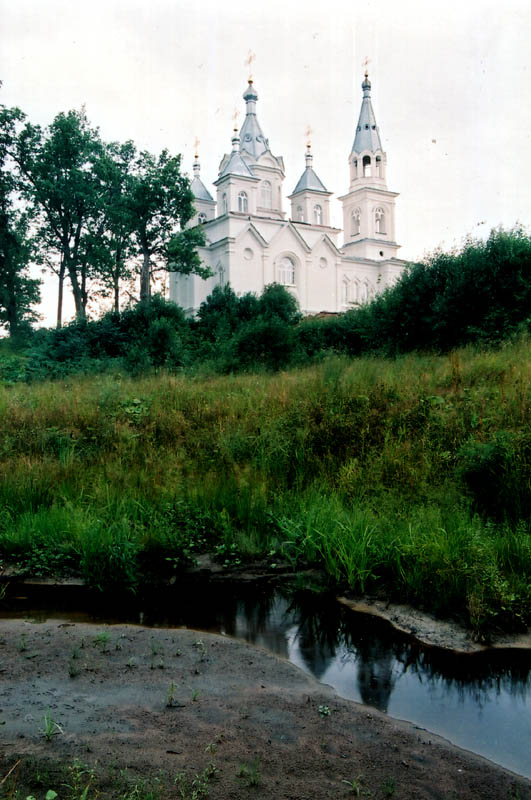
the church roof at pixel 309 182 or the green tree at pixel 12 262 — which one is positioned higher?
the church roof at pixel 309 182

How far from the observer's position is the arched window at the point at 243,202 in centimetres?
5381

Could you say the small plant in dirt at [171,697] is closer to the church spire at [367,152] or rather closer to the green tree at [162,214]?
the green tree at [162,214]

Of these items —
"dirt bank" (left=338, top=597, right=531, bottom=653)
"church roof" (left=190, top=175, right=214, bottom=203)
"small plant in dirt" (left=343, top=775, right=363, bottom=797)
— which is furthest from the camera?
"church roof" (left=190, top=175, right=214, bottom=203)

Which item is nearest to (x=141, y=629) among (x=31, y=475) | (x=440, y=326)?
(x=31, y=475)

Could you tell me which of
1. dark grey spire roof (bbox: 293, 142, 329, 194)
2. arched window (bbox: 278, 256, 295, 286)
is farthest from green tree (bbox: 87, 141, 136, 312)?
dark grey spire roof (bbox: 293, 142, 329, 194)

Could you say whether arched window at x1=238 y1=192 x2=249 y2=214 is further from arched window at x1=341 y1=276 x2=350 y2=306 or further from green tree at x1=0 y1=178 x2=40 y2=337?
green tree at x1=0 y1=178 x2=40 y2=337

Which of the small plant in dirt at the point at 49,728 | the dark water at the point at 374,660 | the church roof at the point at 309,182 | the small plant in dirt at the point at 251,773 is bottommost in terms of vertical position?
the dark water at the point at 374,660

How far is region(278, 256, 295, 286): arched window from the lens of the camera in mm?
52469

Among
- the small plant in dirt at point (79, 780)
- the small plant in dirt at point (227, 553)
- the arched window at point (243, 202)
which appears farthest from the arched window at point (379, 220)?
the small plant in dirt at point (79, 780)

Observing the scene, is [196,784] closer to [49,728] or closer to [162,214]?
[49,728]

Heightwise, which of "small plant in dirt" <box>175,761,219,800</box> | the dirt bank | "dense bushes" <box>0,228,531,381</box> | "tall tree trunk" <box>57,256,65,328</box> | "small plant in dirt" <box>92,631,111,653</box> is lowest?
the dirt bank

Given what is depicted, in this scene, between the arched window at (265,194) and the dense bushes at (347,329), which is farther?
the arched window at (265,194)

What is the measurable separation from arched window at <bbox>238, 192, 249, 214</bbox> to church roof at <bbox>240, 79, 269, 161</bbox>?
6.20m

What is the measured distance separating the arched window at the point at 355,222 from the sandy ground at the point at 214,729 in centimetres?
6202
